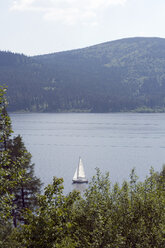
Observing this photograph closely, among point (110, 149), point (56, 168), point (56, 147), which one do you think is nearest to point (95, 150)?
point (110, 149)

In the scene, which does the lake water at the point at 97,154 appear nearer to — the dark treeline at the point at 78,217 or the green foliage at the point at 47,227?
the dark treeline at the point at 78,217

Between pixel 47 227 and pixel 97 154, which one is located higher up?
pixel 47 227

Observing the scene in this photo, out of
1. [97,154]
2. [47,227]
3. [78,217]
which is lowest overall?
[97,154]

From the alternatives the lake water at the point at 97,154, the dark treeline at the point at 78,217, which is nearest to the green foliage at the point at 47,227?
the dark treeline at the point at 78,217

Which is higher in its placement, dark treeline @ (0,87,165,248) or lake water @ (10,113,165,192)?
dark treeline @ (0,87,165,248)

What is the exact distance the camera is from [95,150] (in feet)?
497

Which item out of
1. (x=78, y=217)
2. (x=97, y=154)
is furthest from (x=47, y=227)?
(x=97, y=154)

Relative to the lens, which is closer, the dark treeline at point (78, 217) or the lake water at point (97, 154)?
the dark treeline at point (78, 217)

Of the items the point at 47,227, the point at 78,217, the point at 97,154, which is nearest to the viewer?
the point at 47,227

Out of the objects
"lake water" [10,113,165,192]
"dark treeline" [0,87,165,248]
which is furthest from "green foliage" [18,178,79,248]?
"lake water" [10,113,165,192]

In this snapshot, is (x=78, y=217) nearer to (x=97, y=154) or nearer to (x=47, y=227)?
(x=47, y=227)

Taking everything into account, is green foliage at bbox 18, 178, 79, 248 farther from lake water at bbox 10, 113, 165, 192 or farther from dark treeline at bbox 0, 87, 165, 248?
lake water at bbox 10, 113, 165, 192

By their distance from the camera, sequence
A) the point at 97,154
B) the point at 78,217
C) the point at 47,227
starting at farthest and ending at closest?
the point at 97,154
the point at 78,217
the point at 47,227

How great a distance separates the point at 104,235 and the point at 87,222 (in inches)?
123
